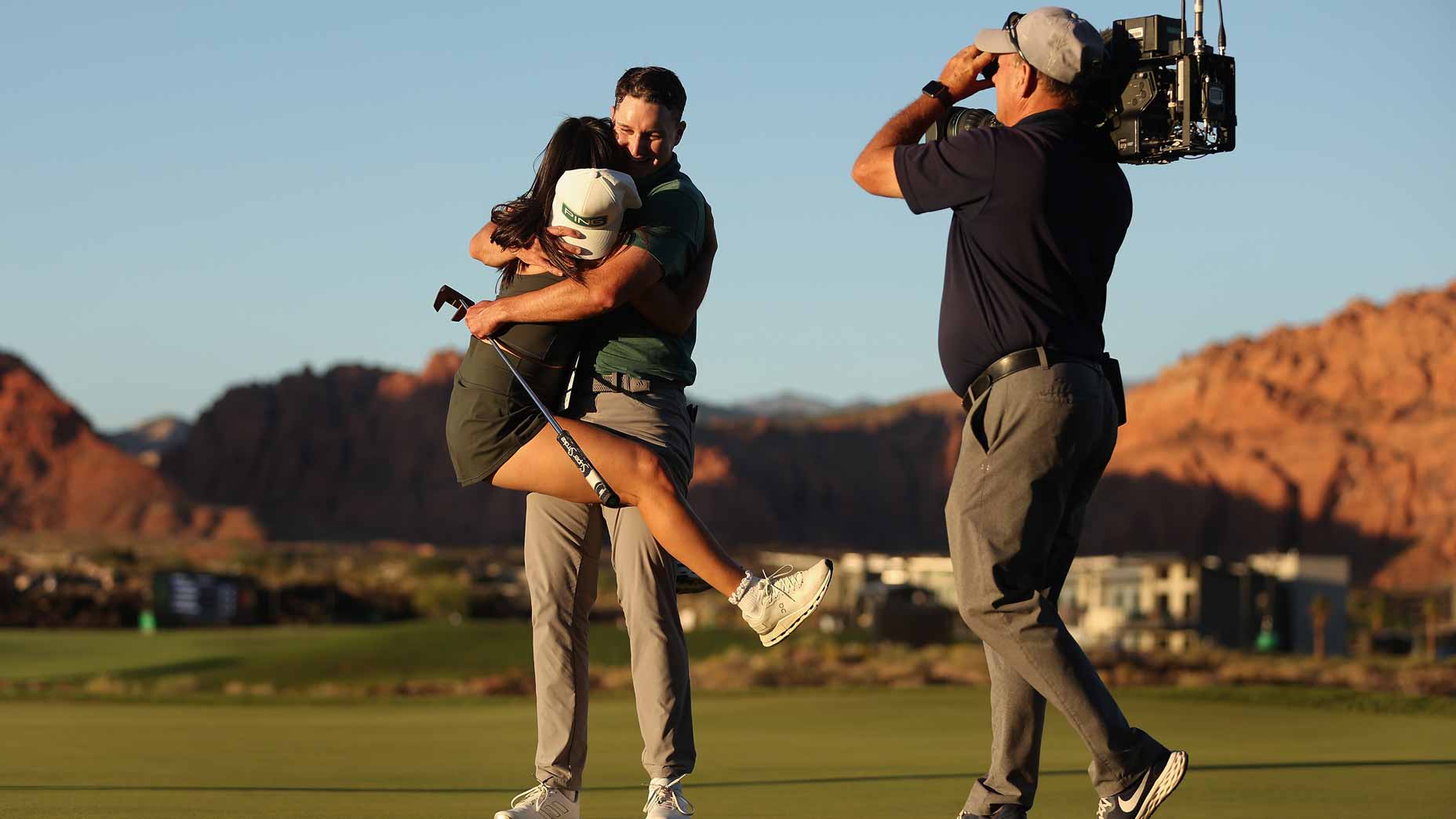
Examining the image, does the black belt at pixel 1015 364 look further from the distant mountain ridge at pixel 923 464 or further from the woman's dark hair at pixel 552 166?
the distant mountain ridge at pixel 923 464

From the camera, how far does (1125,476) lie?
9625cm

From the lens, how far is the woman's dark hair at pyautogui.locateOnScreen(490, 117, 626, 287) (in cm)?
492

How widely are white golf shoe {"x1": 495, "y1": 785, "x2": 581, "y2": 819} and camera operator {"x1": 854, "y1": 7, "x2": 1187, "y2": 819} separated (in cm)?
111

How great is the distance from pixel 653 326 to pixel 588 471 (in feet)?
1.65

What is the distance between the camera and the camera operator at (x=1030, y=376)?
4.32 meters

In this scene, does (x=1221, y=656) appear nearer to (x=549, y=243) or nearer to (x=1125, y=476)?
(x=549, y=243)

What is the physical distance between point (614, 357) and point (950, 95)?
1216mm

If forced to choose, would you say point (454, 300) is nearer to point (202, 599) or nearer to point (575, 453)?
point (575, 453)

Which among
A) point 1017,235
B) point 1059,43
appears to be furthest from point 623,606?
point 1059,43

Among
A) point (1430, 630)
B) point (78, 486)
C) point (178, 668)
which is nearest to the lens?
point (178, 668)

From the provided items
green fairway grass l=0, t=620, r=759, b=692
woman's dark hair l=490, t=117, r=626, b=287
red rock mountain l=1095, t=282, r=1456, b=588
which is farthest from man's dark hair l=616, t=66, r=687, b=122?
red rock mountain l=1095, t=282, r=1456, b=588

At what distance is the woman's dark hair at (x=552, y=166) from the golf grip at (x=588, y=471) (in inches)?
21.8

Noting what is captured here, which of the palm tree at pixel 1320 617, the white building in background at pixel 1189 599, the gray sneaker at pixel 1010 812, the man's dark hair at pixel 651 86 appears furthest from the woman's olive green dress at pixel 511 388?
the white building in background at pixel 1189 599

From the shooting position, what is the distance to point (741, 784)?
21.1 ft
